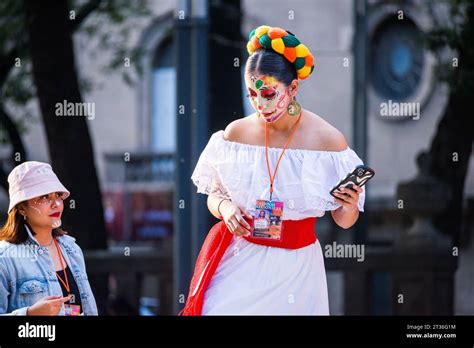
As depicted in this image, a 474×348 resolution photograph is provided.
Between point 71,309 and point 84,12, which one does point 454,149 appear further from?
point 71,309

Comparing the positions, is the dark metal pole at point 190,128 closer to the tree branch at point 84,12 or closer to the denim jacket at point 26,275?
the tree branch at point 84,12

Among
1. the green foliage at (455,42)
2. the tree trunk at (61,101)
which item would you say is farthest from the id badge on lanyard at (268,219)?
the green foliage at (455,42)

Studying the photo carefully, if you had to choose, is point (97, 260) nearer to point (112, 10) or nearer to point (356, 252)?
point (356, 252)

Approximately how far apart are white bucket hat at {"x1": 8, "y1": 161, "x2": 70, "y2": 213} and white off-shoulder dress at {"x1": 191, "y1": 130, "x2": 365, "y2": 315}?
25.1 inches

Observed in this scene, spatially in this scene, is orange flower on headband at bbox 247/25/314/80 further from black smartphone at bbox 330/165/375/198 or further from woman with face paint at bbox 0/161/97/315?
woman with face paint at bbox 0/161/97/315

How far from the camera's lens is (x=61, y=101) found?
7.29 m

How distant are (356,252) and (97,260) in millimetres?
1770

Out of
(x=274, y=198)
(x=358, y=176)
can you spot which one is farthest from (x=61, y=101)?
(x=358, y=176)

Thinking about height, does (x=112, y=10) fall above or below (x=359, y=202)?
above

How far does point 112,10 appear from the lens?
9.48m

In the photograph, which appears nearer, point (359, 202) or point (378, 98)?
point (359, 202)

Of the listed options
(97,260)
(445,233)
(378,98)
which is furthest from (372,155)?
(97,260)
